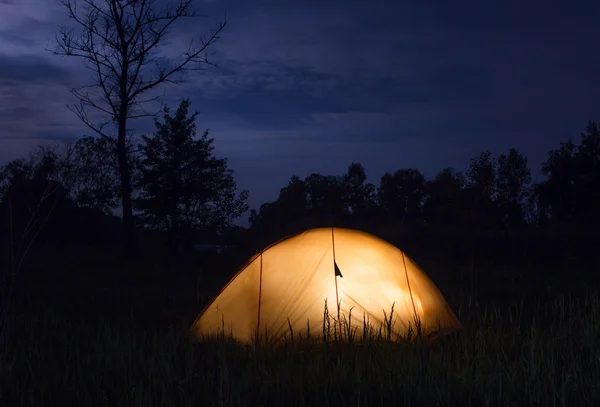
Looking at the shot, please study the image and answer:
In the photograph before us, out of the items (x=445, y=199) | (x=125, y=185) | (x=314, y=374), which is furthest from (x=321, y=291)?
(x=445, y=199)

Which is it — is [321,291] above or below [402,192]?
below

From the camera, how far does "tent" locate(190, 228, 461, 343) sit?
6.87 m

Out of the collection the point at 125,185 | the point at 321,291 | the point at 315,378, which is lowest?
the point at 315,378

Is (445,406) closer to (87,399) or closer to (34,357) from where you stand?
(87,399)

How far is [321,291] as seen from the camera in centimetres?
697

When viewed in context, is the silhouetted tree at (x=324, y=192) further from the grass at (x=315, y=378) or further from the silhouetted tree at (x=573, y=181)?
the grass at (x=315, y=378)

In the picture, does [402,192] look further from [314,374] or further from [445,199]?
[314,374]

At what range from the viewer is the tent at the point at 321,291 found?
6871 millimetres

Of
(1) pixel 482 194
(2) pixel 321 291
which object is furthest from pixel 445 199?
(2) pixel 321 291

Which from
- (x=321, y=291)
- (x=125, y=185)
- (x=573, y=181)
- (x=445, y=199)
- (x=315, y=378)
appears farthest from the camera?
(x=445, y=199)

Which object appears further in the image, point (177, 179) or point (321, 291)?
point (177, 179)

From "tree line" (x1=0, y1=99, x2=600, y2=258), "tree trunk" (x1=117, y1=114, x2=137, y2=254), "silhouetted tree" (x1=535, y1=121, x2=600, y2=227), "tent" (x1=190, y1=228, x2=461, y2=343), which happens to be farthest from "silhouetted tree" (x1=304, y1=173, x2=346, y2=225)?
"tent" (x1=190, y1=228, x2=461, y2=343)

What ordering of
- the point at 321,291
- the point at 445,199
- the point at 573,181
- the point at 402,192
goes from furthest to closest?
1. the point at 402,192
2. the point at 445,199
3. the point at 573,181
4. the point at 321,291

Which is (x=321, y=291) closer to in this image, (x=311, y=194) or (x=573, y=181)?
(x=573, y=181)
